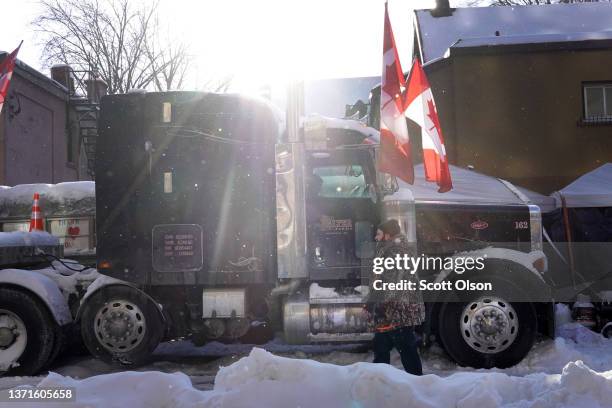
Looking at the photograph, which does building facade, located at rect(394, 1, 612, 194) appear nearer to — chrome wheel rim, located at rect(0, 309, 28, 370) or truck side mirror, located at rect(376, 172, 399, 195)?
truck side mirror, located at rect(376, 172, 399, 195)

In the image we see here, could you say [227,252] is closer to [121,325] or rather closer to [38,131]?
[121,325]

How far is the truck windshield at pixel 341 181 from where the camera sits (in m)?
6.15

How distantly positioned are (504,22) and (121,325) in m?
15.8

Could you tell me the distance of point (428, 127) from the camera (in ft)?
21.0

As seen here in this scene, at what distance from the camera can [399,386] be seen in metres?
3.85

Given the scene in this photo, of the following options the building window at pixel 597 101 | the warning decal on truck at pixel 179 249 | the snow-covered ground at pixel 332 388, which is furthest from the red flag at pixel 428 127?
the building window at pixel 597 101

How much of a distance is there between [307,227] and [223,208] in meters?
0.94

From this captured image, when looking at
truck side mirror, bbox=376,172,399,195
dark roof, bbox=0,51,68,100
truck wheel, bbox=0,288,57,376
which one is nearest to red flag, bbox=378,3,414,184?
truck side mirror, bbox=376,172,399,195

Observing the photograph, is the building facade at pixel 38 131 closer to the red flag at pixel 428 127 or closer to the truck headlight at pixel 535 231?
the red flag at pixel 428 127

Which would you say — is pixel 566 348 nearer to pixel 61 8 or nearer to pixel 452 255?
pixel 452 255

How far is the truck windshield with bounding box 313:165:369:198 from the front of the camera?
6148 mm

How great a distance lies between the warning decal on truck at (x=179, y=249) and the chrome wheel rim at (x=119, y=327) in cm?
56

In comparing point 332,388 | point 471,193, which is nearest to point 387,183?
point 471,193

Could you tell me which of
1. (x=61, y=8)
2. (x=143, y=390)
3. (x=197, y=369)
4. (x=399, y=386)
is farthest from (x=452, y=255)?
(x=61, y=8)
